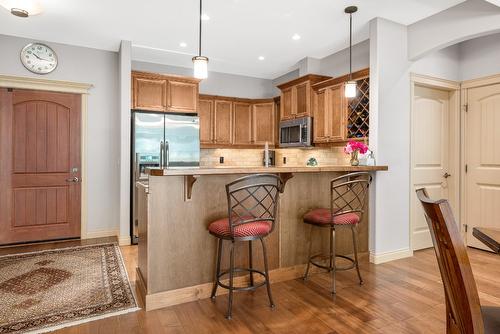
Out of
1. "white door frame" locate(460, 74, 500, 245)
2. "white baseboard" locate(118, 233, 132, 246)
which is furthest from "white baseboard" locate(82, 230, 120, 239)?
"white door frame" locate(460, 74, 500, 245)

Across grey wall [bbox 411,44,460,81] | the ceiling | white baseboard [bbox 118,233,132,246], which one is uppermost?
the ceiling

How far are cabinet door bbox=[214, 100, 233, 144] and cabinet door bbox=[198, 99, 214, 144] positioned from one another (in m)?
0.08

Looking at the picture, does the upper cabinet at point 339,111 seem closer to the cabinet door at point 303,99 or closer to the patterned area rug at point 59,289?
the cabinet door at point 303,99

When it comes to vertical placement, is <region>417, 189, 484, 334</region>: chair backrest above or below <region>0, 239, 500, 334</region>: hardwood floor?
above

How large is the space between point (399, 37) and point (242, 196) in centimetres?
284

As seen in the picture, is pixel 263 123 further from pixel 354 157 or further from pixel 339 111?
pixel 354 157

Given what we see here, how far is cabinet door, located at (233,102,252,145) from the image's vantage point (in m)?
6.04

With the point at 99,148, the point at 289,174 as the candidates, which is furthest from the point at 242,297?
the point at 99,148

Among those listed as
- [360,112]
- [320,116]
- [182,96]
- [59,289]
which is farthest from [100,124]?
[360,112]

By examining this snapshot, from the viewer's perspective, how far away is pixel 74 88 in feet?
15.0

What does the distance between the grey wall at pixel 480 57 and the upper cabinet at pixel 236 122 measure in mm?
3133

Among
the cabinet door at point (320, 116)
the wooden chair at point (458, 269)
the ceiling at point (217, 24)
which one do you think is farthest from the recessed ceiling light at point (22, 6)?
the wooden chair at point (458, 269)

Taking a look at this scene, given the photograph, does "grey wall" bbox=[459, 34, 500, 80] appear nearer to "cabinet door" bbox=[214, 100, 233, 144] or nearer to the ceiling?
the ceiling

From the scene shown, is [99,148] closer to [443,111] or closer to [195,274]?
[195,274]
